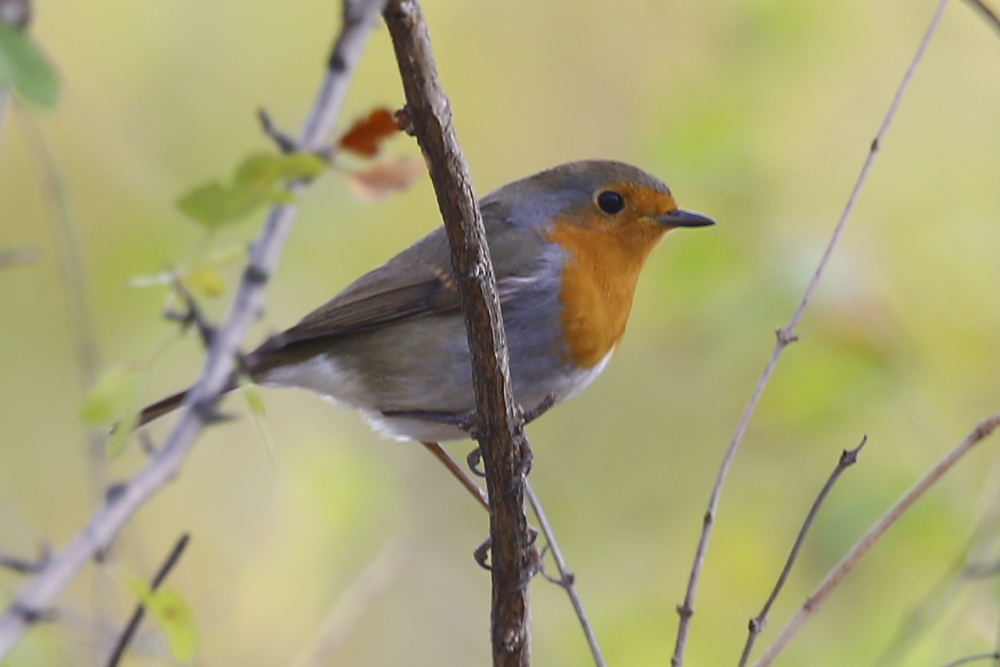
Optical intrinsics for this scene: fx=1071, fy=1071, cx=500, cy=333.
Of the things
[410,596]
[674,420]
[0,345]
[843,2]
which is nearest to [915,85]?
[843,2]

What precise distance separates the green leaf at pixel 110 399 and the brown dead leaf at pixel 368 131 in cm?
76

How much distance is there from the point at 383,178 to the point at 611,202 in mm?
1415

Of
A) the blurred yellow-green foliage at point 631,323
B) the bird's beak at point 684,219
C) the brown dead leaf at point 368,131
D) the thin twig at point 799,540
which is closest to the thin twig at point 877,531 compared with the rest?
the thin twig at point 799,540

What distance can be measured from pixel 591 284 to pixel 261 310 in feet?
4.55

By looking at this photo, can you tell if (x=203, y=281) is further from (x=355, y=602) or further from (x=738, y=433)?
(x=355, y=602)

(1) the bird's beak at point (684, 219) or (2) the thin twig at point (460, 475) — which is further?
(1) the bird's beak at point (684, 219)

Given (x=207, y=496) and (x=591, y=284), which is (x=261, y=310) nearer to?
(x=591, y=284)

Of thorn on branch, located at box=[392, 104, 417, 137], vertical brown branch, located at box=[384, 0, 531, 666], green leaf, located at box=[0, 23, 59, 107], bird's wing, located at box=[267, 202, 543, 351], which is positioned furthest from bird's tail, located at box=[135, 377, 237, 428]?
green leaf, located at box=[0, 23, 59, 107]

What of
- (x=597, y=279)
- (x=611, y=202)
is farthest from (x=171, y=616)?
(x=611, y=202)

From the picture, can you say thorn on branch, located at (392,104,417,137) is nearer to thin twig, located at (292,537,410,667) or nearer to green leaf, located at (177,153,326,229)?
green leaf, located at (177,153,326,229)

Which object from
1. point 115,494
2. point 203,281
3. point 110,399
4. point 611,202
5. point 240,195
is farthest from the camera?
point 611,202

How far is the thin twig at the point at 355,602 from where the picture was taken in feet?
9.68

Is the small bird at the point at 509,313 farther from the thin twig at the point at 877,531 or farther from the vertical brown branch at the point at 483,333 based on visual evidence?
the thin twig at the point at 877,531

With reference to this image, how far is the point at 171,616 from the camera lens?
5.33 ft
